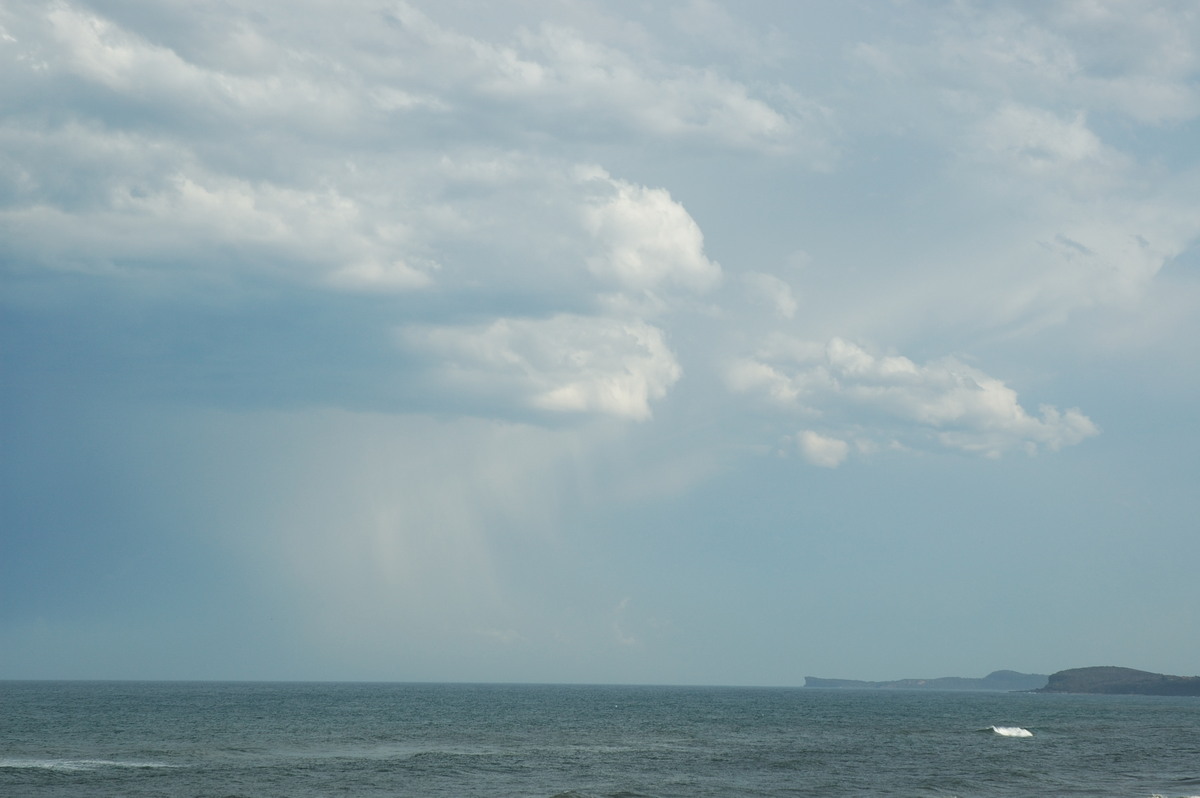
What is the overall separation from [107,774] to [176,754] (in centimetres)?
1358

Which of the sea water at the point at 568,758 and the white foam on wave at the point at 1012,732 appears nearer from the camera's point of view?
the sea water at the point at 568,758

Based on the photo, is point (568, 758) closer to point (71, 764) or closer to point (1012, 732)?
point (71, 764)

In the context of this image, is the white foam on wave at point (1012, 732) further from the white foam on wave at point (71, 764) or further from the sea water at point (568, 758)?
the white foam on wave at point (71, 764)

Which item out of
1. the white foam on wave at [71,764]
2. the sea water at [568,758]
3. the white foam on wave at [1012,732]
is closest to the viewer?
the sea water at [568,758]

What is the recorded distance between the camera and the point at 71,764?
64.2 m

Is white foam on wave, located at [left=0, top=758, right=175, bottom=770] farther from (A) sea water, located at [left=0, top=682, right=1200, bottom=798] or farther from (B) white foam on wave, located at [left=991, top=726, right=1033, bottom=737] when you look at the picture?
(B) white foam on wave, located at [left=991, top=726, right=1033, bottom=737]

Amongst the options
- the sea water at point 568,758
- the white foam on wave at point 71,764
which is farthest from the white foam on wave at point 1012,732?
the white foam on wave at point 71,764

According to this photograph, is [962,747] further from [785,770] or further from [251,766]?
[251,766]

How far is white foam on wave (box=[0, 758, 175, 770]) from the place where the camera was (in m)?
62.3

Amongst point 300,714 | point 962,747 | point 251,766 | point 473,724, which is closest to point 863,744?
point 962,747

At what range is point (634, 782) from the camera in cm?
5859

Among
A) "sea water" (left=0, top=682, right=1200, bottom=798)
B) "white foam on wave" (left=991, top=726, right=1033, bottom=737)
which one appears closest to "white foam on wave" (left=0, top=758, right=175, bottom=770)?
"sea water" (left=0, top=682, right=1200, bottom=798)

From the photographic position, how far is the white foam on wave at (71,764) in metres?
62.3

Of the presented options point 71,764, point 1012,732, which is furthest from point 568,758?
point 1012,732
